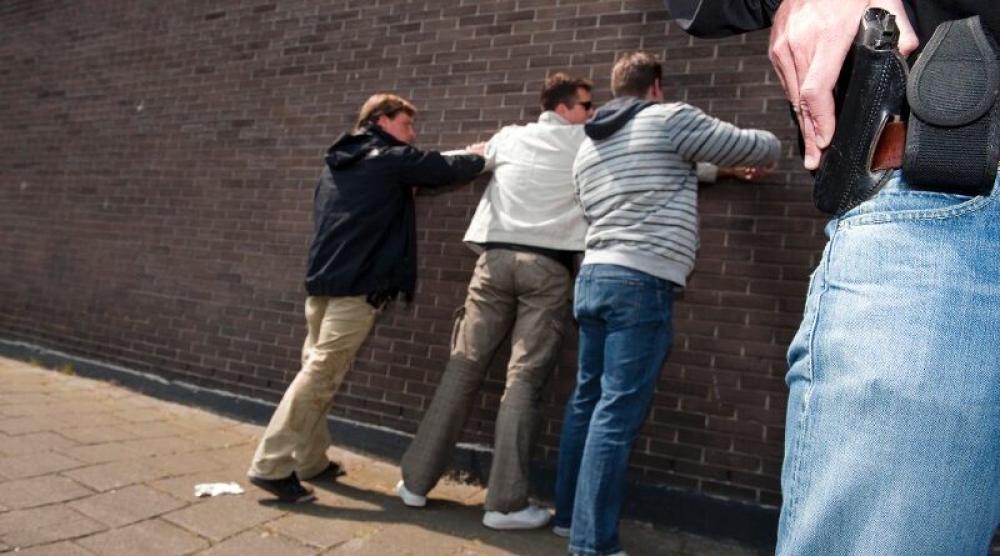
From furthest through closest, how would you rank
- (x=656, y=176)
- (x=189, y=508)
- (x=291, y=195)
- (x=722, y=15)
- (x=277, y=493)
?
(x=291, y=195)
(x=277, y=493)
(x=189, y=508)
(x=656, y=176)
(x=722, y=15)

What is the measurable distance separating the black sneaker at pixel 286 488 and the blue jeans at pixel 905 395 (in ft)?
9.12

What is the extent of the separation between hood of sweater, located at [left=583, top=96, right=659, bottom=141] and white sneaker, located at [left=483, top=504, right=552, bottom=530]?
172 cm

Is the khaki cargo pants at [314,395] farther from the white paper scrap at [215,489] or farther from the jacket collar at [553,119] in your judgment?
the jacket collar at [553,119]

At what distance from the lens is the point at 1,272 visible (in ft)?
20.9

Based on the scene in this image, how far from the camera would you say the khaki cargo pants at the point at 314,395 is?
331 cm

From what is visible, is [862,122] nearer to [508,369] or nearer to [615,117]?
[615,117]

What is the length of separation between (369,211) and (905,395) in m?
3.03

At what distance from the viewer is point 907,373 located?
857mm

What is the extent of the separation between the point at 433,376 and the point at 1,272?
15.7 feet

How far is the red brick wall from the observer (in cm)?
341

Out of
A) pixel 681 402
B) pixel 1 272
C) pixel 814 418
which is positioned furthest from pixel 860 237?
pixel 1 272

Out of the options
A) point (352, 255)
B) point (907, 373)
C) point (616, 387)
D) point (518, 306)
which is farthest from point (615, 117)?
point (907, 373)

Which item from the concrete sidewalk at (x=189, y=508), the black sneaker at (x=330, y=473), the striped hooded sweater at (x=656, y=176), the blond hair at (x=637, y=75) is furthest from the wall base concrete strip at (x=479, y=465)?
the blond hair at (x=637, y=75)

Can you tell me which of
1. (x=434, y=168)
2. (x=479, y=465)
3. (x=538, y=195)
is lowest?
(x=479, y=465)
